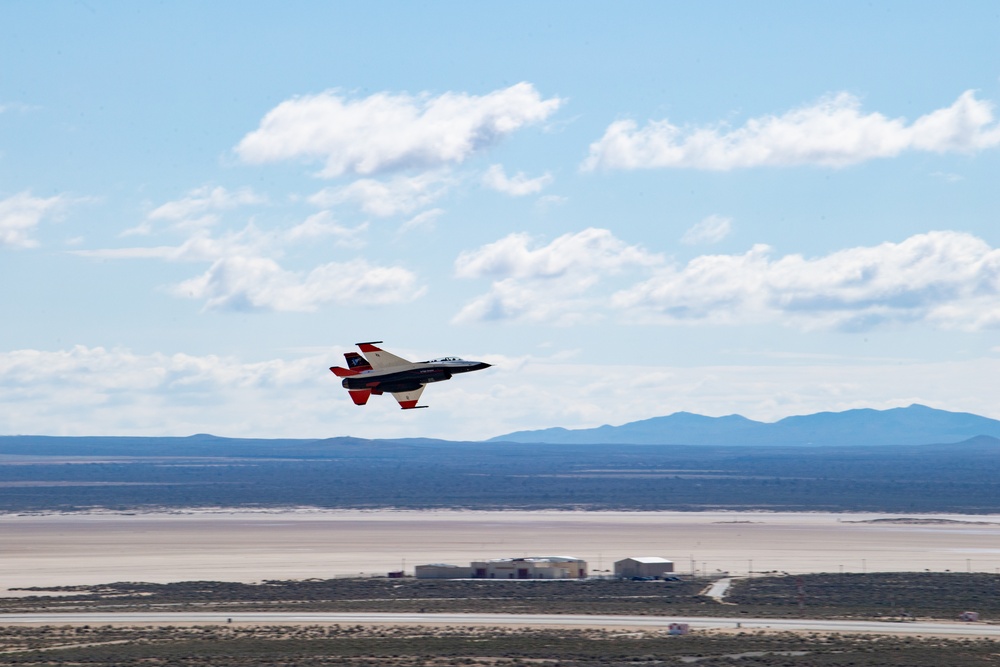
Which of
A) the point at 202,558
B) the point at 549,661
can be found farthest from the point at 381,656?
the point at 202,558

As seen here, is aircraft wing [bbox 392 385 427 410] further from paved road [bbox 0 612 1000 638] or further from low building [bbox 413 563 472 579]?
low building [bbox 413 563 472 579]

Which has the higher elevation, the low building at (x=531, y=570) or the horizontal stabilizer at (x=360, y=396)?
the horizontal stabilizer at (x=360, y=396)

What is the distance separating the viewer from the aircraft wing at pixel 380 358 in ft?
280

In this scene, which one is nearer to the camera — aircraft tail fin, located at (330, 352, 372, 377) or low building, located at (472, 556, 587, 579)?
aircraft tail fin, located at (330, 352, 372, 377)

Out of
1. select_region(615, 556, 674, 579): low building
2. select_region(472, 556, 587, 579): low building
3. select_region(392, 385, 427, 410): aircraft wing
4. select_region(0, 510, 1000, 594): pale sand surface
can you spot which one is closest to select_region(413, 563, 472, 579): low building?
select_region(472, 556, 587, 579): low building

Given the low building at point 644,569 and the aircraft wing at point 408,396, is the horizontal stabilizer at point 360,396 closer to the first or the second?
the aircraft wing at point 408,396

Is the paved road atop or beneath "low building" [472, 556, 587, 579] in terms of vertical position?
beneath

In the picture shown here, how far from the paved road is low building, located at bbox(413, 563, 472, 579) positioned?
2625cm

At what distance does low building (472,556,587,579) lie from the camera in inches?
5443

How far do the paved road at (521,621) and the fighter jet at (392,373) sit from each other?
2768cm

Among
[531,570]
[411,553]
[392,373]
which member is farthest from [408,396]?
[411,553]

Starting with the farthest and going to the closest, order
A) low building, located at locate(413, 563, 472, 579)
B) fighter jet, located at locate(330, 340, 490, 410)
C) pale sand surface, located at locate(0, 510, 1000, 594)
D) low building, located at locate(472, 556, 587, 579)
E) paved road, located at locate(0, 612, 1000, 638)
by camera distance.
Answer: pale sand surface, located at locate(0, 510, 1000, 594) < low building, located at locate(413, 563, 472, 579) < low building, located at locate(472, 556, 587, 579) < paved road, located at locate(0, 612, 1000, 638) < fighter jet, located at locate(330, 340, 490, 410)

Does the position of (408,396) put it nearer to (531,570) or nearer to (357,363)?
(357,363)

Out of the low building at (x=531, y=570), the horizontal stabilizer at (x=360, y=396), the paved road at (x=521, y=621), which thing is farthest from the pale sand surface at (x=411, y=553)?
the horizontal stabilizer at (x=360, y=396)
